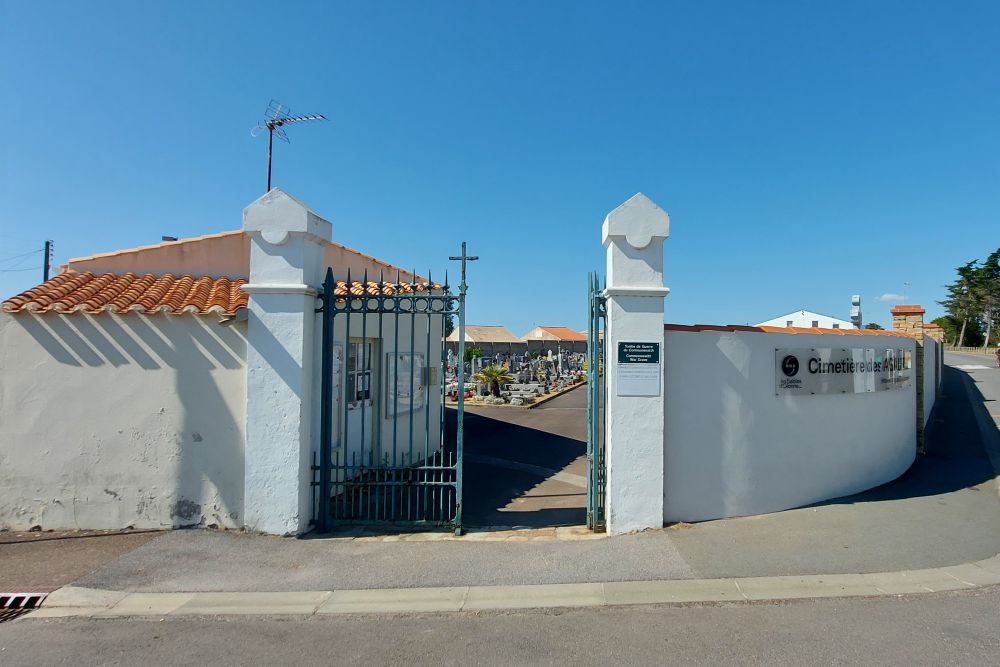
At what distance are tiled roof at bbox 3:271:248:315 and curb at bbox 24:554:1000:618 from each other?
110 inches

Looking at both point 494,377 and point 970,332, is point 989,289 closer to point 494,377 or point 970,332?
point 970,332

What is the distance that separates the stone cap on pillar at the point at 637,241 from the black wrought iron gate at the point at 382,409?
1703 millimetres

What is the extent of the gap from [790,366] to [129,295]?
7.81m

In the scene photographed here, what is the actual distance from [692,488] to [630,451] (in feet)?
3.13

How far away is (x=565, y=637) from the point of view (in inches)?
154

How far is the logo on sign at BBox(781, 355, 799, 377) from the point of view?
6.61 m

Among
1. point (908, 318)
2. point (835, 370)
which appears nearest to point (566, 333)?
point (908, 318)

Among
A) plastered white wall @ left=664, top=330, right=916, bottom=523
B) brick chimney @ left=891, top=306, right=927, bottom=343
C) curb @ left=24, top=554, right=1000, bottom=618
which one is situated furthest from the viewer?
brick chimney @ left=891, top=306, right=927, bottom=343

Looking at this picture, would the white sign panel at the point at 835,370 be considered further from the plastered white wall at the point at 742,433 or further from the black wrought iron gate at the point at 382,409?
the black wrought iron gate at the point at 382,409

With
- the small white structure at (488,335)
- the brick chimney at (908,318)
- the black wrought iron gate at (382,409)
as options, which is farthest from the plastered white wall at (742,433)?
the small white structure at (488,335)

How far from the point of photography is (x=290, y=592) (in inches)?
183

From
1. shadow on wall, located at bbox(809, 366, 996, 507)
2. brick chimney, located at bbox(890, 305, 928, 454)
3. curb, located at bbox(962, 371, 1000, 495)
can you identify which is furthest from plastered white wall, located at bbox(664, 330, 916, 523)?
brick chimney, located at bbox(890, 305, 928, 454)

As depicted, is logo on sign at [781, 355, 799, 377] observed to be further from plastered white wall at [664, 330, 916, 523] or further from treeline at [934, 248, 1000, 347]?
treeline at [934, 248, 1000, 347]

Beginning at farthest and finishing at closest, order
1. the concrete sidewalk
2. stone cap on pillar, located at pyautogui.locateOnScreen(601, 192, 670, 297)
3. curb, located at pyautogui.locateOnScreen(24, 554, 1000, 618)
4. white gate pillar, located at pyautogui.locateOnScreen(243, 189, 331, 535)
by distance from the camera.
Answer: stone cap on pillar, located at pyautogui.locateOnScreen(601, 192, 670, 297) < white gate pillar, located at pyautogui.locateOnScreen(243, 189, 331, 535) < the concrete sidewalk < curb, located at pyautogui.locateOnScreen(24, 554, 1000, 618)
